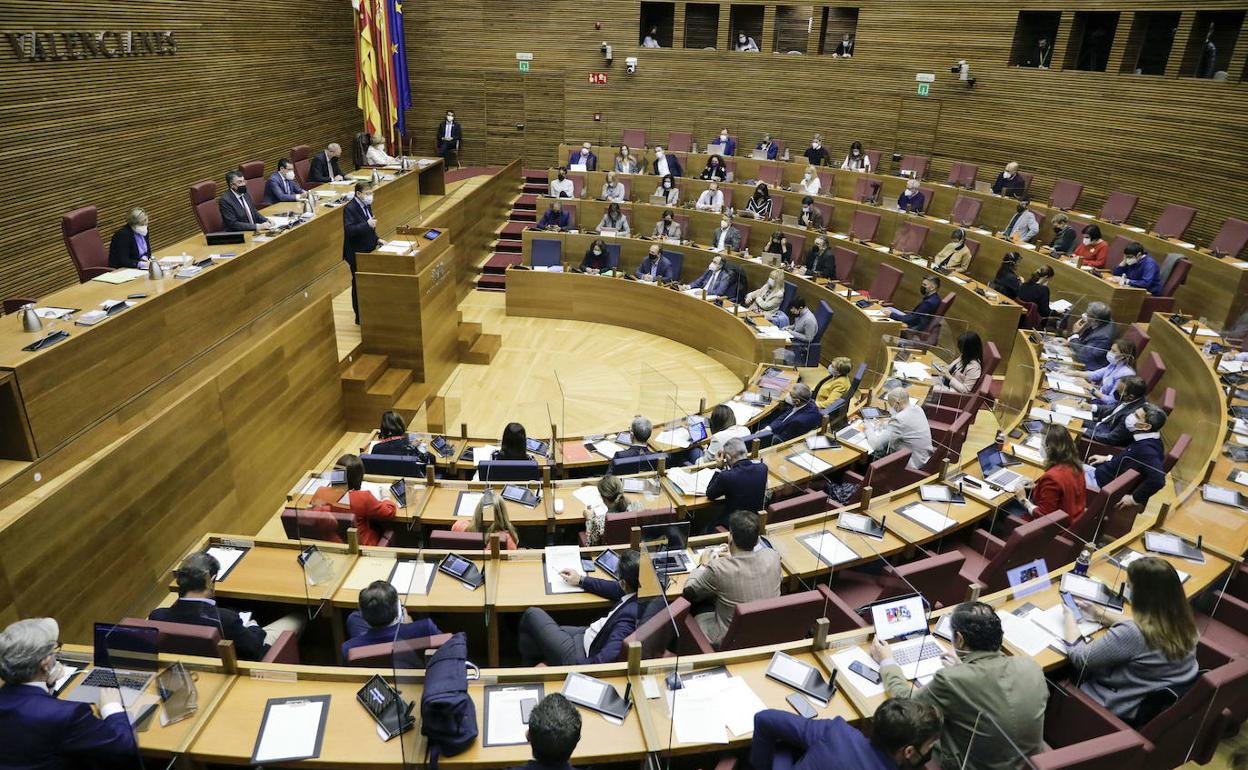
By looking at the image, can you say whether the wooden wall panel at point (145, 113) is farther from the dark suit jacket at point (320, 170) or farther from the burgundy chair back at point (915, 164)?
the burgundy chair back at point (915, 164)

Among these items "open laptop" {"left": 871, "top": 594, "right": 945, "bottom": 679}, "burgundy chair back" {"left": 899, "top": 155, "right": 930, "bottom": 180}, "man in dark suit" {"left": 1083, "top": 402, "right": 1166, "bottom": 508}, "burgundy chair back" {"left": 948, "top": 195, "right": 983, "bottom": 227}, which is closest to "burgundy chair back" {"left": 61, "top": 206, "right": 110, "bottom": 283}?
Result: "open laptop" {"left": 871, "top": 594, "right": 945, "bottom": 679}

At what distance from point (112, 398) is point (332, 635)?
255 cm

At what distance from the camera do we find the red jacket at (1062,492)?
4668 mm

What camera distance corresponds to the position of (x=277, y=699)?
3.03 meters

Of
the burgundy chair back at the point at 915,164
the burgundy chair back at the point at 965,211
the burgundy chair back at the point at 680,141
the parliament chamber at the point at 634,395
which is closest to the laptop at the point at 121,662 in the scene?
the parliament chamber at the point at 634,395

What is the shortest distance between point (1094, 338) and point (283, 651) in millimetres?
7441

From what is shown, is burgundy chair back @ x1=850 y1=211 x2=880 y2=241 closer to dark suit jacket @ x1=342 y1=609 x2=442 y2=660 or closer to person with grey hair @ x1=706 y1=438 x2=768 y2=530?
person with grey hair @ x1=706 y1=438 x2=768 y2=530

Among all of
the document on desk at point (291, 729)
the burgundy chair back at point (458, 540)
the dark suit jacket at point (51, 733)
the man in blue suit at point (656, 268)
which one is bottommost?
the man in blue suit at point (656, 268)

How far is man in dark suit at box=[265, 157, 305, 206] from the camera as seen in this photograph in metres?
9.07

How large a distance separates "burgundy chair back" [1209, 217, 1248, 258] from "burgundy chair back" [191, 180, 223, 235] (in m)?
10.3

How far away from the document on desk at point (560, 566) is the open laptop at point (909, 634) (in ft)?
4.69

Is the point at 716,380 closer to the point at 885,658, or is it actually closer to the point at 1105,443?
the point at 1105,443

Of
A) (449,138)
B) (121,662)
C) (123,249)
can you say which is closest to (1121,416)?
(121,662)

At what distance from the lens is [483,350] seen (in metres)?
9.44
